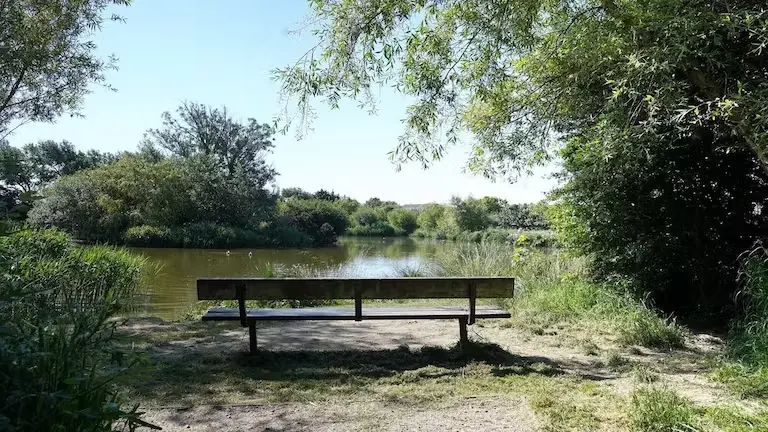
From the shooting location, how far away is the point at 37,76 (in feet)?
29.5

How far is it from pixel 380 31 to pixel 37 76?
6.74 metres

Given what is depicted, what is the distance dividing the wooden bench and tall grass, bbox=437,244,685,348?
1854mm

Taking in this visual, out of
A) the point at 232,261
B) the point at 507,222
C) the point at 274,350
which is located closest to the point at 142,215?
the point at 232,261

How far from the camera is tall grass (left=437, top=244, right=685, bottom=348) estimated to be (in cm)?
569

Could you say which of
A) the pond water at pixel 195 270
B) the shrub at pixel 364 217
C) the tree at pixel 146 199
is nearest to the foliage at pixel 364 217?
the shrub at pixel 364 217

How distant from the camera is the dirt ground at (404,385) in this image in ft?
11.1

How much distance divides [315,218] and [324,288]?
33931 millimetres

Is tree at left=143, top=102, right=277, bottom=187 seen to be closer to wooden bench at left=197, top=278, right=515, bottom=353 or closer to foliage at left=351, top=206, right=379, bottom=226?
foliage at left=351, top=206, right=379, bottom=226

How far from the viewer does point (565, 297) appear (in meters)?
7.25

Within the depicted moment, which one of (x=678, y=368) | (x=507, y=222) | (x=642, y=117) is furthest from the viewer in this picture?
(x=507, y=222)

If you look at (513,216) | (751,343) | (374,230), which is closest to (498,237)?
(751,343)

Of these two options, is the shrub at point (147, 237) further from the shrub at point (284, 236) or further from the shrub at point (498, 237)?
the shrub at point (498, 237)

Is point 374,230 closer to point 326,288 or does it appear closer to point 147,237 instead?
point 147,237

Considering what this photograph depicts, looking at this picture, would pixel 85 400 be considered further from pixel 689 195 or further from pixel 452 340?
pixel 689 195
